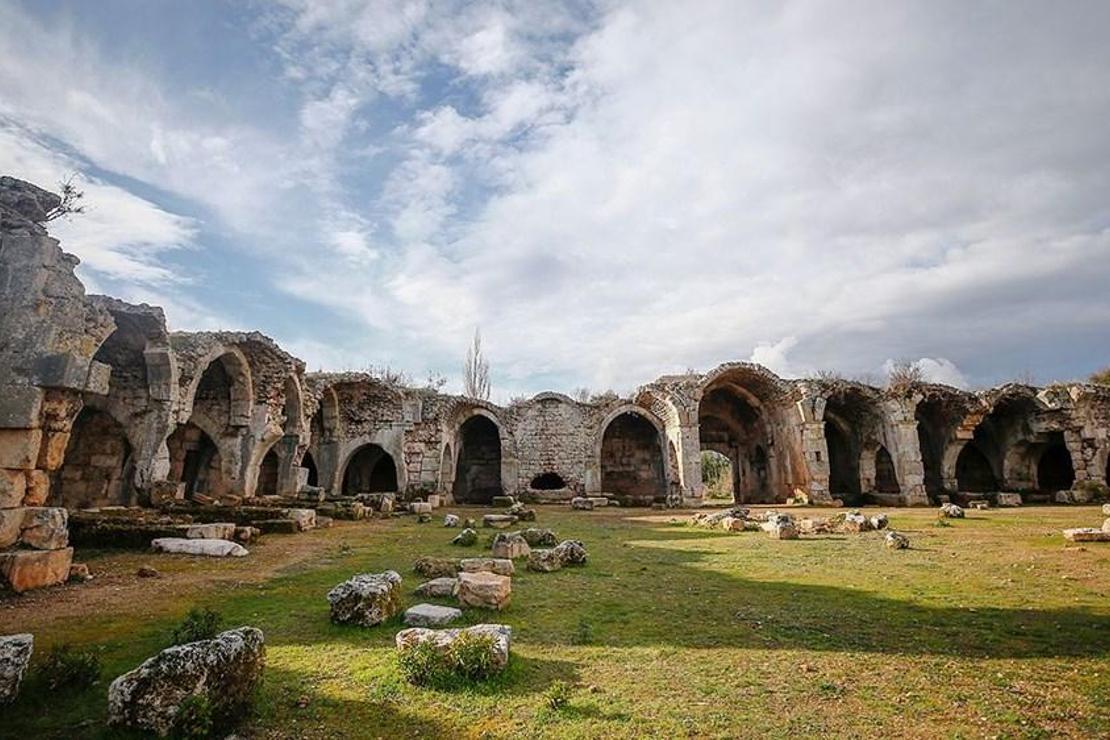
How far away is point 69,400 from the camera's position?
7125 millimetres

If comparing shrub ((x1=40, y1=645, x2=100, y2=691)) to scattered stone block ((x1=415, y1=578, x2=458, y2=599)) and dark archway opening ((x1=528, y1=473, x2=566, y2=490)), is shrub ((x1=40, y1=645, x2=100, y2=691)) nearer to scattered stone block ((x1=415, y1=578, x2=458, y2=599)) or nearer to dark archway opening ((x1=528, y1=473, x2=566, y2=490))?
scattered stone block ((x1=415, y1=578, x2=458, y2=599))

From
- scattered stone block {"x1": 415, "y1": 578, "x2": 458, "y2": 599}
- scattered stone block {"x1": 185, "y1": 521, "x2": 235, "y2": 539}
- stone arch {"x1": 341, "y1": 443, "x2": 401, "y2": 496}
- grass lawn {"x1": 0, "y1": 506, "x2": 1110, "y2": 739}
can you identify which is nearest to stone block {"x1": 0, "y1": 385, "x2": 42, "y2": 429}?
grass lawn {"x1": 0, "y1": 506, "x2": 1110, "y2": 739}

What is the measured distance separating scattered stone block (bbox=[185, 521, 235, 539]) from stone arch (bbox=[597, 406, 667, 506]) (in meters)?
19.0

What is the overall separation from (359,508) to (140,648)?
1074 cm

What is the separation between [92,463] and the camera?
15.4 meters

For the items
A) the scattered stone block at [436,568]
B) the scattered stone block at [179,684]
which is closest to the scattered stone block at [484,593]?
the scattered stone block at [436,568]

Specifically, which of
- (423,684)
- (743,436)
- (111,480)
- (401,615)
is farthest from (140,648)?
(743,436)

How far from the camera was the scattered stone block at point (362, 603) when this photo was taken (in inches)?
178

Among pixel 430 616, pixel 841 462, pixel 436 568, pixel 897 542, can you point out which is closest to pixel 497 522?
pixel 436 568

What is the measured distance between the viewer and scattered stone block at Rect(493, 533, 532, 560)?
789 cm

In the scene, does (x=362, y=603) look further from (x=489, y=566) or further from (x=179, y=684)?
(x=489, y=566)

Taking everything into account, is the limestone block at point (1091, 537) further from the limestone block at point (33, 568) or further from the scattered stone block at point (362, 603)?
the limestone block at point (33, 568)

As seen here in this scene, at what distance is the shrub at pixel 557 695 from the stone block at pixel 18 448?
703cm

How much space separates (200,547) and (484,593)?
5539mm
